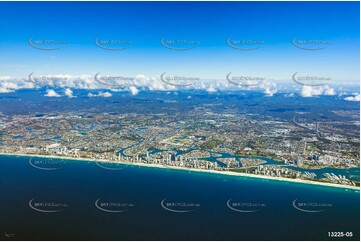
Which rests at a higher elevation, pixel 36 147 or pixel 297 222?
pixel 36 147

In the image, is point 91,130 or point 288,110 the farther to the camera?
point 288,110

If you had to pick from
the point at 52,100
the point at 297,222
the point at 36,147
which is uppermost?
the point at 52,100

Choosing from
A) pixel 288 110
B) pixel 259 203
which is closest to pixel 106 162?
pixel 259 203

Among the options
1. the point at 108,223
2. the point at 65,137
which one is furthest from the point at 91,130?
the point at 108,223

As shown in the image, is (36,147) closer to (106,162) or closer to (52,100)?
(106,162)

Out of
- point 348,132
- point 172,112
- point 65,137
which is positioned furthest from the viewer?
point 172,112

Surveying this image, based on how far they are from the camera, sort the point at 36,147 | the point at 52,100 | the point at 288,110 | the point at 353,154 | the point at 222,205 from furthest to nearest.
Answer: the point at 52,100
the point at 288,110
the point at 36,147
the point at 353,154
the point at 222,205
